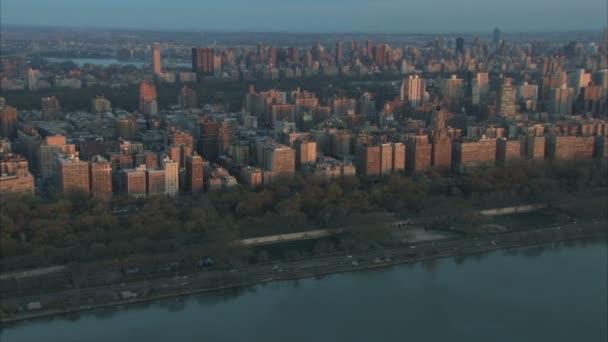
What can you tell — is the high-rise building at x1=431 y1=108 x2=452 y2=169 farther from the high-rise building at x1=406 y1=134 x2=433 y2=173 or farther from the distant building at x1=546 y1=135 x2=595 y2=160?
the distant building at x1=546 y1=135 x2=595 y2=160

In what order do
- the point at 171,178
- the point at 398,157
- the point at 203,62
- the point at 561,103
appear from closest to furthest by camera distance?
the point at 171,178 → the point at 398,157 → the point at 561,103 → the point at 203,62

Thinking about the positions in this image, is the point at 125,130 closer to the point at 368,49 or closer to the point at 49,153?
the point at 49,153

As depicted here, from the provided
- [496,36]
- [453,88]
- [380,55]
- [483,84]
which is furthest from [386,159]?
[496,36]

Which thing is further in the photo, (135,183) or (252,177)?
(252,177)

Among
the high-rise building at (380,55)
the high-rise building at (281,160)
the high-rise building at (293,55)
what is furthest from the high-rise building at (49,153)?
the high-rise building at (380,55)

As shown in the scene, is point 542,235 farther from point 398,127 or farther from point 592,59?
point 592,59

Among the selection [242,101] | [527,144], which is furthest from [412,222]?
[242,101]
